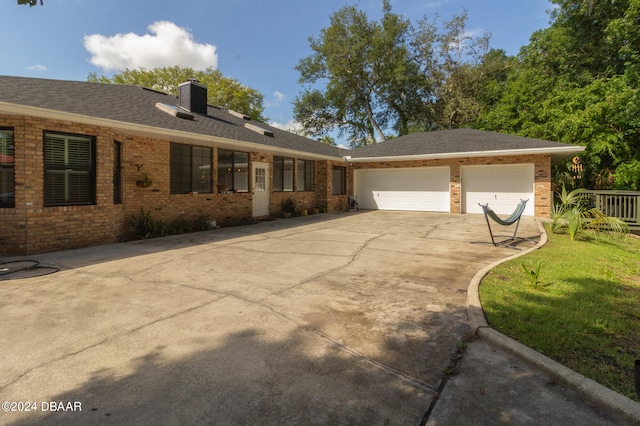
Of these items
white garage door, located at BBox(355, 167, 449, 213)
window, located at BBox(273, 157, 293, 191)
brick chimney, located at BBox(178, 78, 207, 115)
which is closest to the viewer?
brick chimney, located at BBox(178, 78, 207, 115)

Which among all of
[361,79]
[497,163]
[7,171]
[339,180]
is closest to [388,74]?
[361,79]

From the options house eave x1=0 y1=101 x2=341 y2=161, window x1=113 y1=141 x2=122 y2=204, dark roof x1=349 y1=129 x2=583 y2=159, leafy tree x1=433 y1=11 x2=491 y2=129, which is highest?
leafy tree x1=433 y1=11 x2=491 y2=129

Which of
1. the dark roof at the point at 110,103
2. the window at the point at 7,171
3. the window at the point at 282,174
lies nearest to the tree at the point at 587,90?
the window at the point at 282,174

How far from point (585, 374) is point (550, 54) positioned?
2513cm

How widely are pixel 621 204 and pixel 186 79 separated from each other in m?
33.8

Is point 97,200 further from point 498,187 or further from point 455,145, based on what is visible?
point 498,187

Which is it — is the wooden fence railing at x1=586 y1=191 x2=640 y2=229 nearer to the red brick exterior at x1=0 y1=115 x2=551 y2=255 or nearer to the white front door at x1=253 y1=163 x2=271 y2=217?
the red brick exterior at x1=0 y1=115 x2=551 y2=255

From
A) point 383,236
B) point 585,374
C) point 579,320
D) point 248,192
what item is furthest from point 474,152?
point 585,374

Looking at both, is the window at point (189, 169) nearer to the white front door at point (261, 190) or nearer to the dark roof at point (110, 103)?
the dark roof at point (110, 103)

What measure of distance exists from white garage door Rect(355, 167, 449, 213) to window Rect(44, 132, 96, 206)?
13691mm

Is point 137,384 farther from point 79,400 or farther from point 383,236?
point 383,236

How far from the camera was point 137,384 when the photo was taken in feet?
8.02

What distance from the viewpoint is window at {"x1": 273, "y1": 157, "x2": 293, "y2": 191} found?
48.6 feet

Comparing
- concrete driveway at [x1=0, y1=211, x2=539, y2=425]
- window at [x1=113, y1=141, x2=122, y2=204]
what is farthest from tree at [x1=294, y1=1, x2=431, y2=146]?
concrete driveway at [x1=0, y1=211, x2=539, y2=425]
